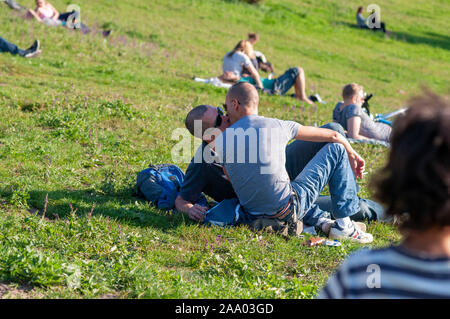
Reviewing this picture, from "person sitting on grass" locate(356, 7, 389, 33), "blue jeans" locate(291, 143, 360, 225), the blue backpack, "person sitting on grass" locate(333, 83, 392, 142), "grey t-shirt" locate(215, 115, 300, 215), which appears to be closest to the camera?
"grey t-shirt" locate(215, 115, 300, 215)

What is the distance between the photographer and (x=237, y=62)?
14.8 m

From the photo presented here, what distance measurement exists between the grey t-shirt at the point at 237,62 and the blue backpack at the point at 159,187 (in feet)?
26.5

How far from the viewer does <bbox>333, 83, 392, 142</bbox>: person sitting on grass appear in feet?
A: 32.9

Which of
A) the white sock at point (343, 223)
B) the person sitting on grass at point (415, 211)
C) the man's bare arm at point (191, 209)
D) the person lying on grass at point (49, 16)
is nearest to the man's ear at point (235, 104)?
the man's bare arm at point (191, 209)

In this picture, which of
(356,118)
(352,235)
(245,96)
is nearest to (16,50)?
(356,118)

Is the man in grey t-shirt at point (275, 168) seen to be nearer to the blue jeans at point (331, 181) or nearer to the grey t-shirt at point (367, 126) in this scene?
the blue jeans at point (331, 181)

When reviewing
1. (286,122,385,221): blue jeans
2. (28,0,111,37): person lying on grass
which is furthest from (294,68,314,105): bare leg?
(286,122,385,221): blue jeans

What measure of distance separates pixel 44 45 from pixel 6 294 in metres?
11.6

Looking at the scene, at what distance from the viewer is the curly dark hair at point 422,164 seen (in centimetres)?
204

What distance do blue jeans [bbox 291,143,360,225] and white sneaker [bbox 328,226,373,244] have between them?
18 centimetres

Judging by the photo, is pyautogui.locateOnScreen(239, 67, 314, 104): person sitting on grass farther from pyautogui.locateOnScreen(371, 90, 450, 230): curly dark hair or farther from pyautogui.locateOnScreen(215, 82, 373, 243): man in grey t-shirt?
pyautogui.locateOnScreen(371, 90, 450, 230): curly dark hair

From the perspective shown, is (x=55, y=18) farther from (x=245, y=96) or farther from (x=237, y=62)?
(x=245, y=96)

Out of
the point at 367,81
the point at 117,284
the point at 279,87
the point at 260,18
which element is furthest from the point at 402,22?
the point at 117,284

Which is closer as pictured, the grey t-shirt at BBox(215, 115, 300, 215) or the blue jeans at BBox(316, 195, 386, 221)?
the grey t-shirt at BBox(215, 115, 300, 215)
